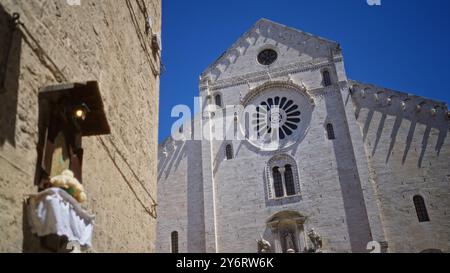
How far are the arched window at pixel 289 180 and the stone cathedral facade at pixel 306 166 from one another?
5 cm

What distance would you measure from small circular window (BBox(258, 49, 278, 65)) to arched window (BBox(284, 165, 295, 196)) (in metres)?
6.55

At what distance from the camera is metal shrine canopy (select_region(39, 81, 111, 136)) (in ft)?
13.2

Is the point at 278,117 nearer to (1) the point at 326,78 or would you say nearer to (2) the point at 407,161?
(1) the point at 326,78

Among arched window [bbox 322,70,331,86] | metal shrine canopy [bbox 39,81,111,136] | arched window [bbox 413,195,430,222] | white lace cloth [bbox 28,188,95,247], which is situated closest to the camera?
white lace cloth [bbox 28,188,95,247]

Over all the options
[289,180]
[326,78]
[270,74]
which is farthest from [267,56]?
[289,180]

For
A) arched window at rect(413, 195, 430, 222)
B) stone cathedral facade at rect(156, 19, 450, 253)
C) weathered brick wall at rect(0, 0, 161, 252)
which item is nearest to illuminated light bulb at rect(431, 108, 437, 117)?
stone cathedral facade at rect(156, 19, 450, 253)

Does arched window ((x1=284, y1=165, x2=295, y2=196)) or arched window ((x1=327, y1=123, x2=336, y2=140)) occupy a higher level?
arched window ((x1=327, y1=123, x2=336, y2=140))

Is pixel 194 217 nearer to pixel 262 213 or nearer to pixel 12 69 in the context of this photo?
pixel 262 213

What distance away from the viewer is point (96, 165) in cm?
546

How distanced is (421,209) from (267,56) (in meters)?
11.6

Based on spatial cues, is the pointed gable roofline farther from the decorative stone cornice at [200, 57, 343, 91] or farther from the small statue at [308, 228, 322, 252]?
the small statue at [308, 228, 322, 252]

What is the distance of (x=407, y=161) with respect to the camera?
1788 cm

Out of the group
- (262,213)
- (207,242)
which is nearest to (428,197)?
(262,213)
